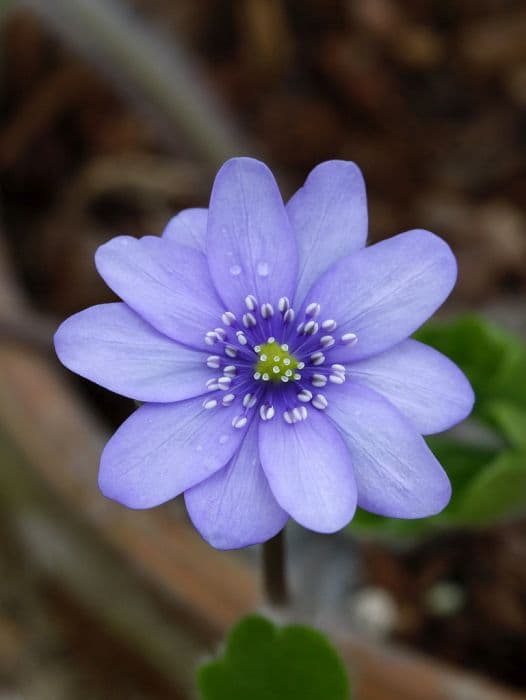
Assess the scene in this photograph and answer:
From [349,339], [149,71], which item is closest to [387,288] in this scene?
[349,339]

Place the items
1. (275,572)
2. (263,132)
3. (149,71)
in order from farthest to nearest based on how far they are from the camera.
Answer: (263,132)
(149,71)
(275,572)

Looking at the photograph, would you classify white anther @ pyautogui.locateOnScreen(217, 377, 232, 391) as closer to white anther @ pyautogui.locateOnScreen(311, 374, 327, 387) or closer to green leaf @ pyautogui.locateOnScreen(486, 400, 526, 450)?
white anther @ pyautogui.locateOnScreen(311, 374, 327, 387)

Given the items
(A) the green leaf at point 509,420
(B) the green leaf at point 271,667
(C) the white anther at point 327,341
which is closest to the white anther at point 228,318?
(C) the white anther at point 327,341

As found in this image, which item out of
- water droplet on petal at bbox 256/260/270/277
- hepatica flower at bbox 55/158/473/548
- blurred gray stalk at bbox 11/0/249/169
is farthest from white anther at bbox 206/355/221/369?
blurred gray stalk at bbox 11/0/249/169

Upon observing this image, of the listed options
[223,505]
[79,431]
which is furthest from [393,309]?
[79,431]

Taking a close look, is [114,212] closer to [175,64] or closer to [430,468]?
[175,64]

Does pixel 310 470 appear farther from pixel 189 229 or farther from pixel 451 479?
pixel 451 479
